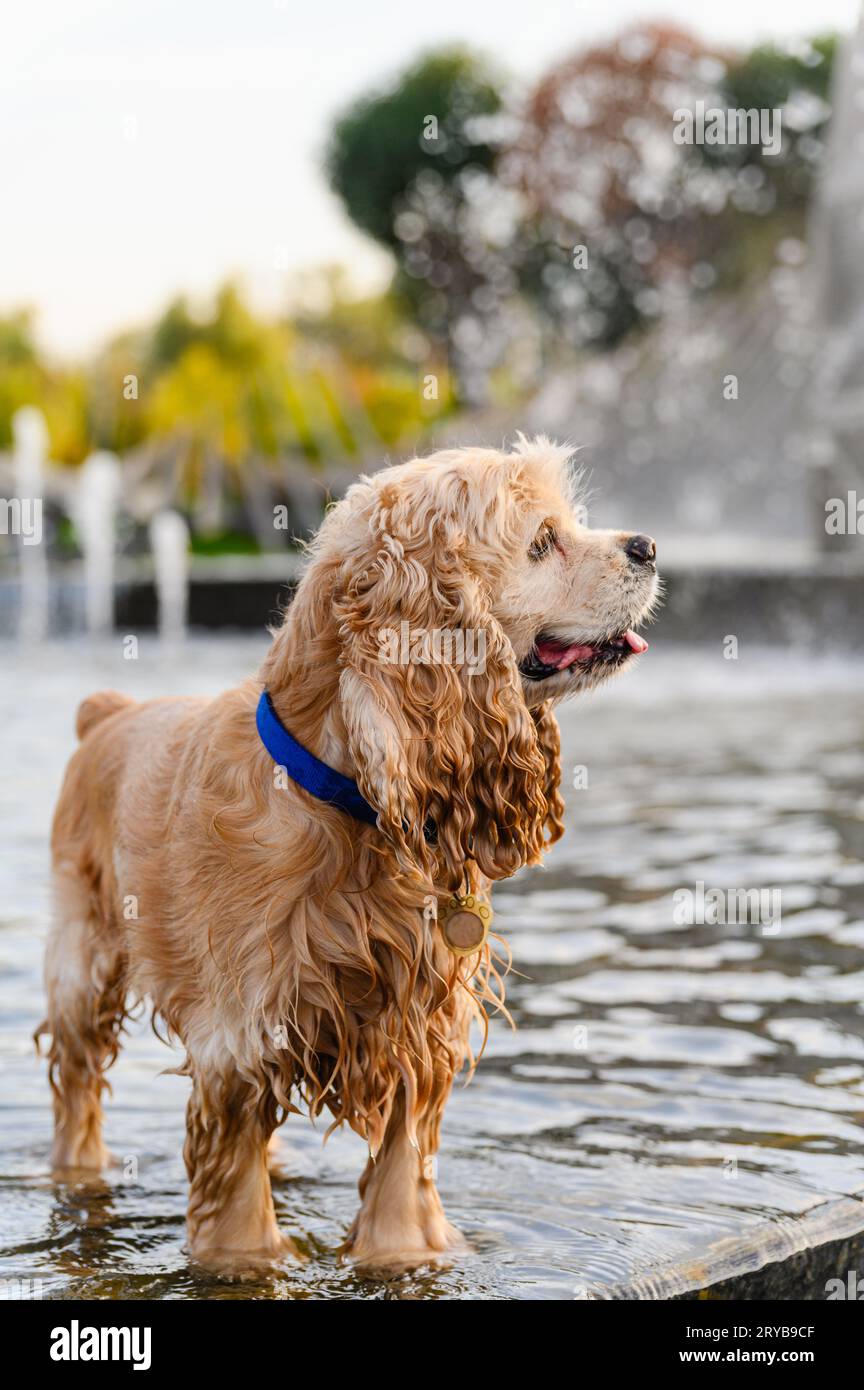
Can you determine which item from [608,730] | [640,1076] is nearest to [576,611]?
[640,1076]

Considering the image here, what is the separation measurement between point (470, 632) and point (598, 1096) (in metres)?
2.24

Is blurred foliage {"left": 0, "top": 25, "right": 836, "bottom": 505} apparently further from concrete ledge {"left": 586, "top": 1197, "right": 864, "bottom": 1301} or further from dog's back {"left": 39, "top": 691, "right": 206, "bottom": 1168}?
concrete ledge {"left": 586, "top": 1197, "right": 864, "bottom": 1301}

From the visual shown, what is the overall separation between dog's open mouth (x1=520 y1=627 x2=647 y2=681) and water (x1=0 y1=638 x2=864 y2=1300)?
1401 mm

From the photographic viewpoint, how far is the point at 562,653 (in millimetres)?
4352

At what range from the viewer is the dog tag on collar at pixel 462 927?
4.21m

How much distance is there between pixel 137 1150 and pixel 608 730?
973cm

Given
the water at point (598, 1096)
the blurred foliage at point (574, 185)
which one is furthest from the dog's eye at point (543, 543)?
the blurred foliage at point (574, 185)

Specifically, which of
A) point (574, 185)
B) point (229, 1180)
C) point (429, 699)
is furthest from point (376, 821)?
point (574, 185)

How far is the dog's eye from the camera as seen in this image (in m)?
4.28

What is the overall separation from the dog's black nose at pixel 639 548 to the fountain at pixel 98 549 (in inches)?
921

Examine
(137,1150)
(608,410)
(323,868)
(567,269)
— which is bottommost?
(137,1150)
